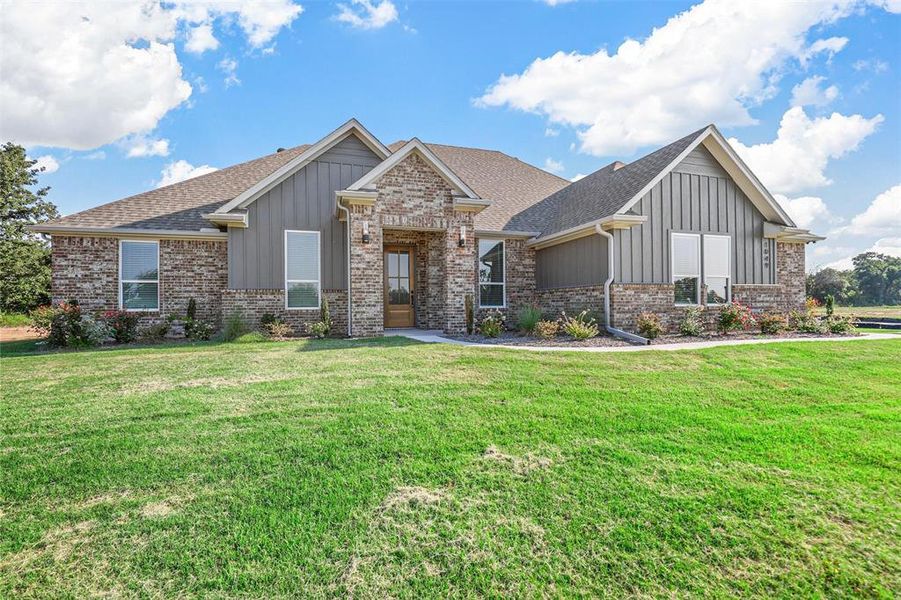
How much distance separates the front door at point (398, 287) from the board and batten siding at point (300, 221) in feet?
4.91

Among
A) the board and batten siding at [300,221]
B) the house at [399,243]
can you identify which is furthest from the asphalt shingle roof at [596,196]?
the board and batten siding at [300,221]

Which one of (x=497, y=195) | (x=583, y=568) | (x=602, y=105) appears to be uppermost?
(x=602, y=105)

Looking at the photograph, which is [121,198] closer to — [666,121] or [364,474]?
[364,474]

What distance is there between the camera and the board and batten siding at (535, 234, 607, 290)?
1257 cm

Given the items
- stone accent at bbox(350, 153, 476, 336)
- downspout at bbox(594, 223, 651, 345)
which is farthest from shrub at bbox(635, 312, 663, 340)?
stone accent at bbox(350, 153, 476, 336)

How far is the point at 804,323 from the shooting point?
1269cm

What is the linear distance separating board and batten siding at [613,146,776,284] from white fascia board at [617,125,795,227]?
156 millimetres

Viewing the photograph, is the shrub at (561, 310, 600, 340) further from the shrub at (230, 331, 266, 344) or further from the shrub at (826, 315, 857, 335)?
the shrub at (230, 331, 266, 344)

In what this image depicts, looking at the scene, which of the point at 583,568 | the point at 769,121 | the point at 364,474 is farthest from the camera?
the point at 769,121

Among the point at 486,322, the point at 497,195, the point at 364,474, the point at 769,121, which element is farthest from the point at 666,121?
the point at 364,474

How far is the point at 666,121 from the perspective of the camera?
55.5 feet

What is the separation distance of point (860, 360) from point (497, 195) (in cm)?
1184

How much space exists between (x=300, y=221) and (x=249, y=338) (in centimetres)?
375

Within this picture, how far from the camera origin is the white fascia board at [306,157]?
1225cm
